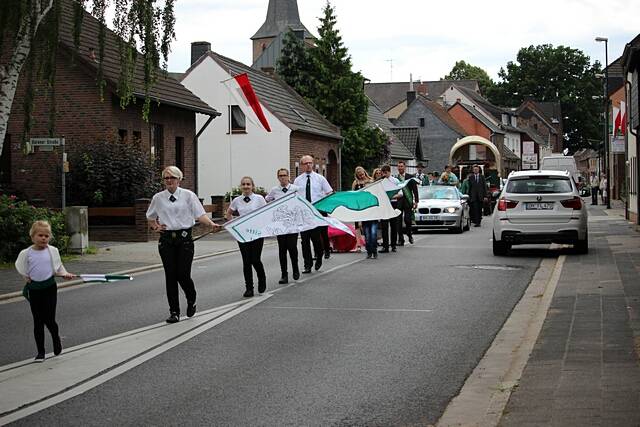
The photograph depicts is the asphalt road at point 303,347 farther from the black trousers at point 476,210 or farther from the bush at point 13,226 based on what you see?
the black trousers at point 476,210

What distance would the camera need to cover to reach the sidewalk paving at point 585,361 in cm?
632

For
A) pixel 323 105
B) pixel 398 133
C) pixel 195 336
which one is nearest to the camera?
pixel 195 336

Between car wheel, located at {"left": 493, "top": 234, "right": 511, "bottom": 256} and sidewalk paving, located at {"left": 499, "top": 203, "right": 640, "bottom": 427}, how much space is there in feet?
17.4

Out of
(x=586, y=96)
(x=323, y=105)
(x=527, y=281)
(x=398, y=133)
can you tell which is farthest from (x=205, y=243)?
(x=586, y=96)

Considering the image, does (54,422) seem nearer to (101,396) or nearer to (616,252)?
(101,396)

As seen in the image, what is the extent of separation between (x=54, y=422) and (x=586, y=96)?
113 metres

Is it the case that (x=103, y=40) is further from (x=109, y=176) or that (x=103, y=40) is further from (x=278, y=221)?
(x=109, y=176)

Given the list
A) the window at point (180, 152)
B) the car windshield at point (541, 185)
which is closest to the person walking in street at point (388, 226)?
the car windshield at point (541, 185)

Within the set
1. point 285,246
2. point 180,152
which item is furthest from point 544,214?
point 180,152

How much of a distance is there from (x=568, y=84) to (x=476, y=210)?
88.2 metres

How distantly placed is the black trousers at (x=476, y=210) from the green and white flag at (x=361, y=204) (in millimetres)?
13636

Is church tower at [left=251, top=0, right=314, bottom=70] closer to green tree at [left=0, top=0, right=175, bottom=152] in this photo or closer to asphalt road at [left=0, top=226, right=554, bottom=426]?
green tree at [left=0, top=0, right=175, bottom=152]

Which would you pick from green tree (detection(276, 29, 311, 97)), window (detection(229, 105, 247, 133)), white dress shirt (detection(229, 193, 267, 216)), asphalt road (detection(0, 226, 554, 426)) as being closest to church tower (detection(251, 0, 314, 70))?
green tree (detection(276, 29, 311, 97))

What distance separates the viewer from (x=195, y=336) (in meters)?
10.4
